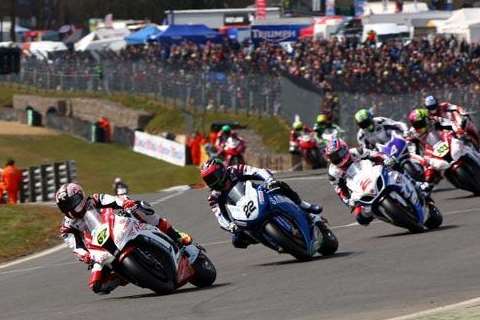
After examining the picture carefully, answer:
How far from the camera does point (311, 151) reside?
3744 cm

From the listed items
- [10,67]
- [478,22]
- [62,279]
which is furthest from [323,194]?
[478,22]

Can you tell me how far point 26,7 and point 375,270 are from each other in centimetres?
10390

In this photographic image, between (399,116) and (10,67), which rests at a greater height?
(10,67)

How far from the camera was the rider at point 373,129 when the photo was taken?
77.8 feet

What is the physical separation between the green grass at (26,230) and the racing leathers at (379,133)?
5.16 meters

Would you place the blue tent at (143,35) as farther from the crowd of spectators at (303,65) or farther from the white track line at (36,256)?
the white track line at (36,256)

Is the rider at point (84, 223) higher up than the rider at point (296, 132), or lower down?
higher up

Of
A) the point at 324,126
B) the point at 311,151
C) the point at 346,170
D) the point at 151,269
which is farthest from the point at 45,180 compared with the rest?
the point at 151,269

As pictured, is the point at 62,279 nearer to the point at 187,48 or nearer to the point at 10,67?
the point at 10,67

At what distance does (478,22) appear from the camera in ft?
172

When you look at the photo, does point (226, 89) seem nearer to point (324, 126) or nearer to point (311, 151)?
point (311, 151)

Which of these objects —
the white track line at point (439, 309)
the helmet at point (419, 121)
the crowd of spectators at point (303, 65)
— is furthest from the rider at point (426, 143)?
the crowd of spectators at point (303, 65)

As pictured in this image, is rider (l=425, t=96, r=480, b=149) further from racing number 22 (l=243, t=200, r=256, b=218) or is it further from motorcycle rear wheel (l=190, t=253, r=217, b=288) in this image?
motorcycle rear wheel (l=190, t=253, r=217, b=288)

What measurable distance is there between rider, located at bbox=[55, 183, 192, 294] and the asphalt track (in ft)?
0.82
